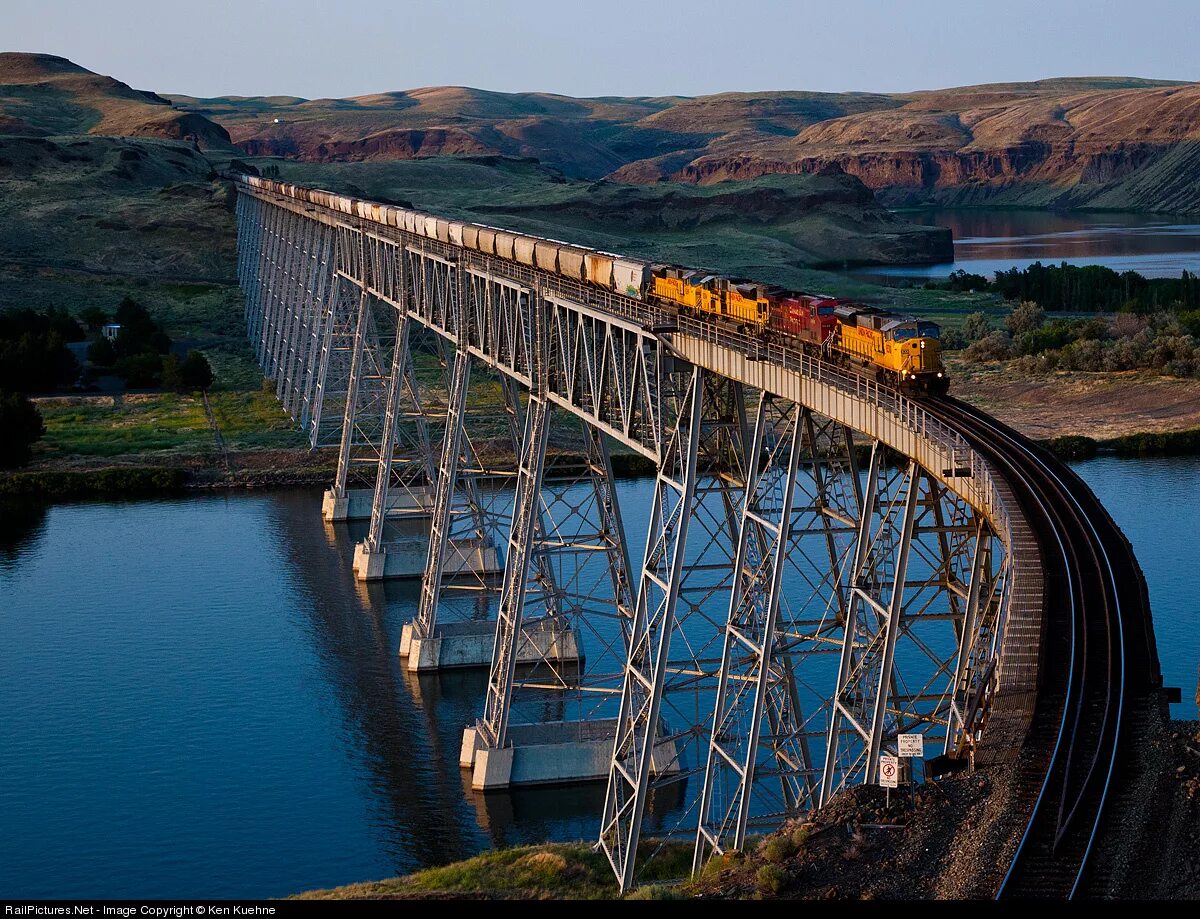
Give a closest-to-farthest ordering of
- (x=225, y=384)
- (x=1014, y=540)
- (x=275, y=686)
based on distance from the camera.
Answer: (x=1014, y=540)
(x=275, y=686)
(x=225, y=384)

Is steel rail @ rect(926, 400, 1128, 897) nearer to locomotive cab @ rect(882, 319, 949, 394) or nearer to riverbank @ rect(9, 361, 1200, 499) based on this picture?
locomotive cab @ rect(882, 319, 949, 394)

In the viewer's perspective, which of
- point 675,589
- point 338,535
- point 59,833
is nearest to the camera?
point 675,589

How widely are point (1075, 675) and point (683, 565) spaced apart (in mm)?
26286

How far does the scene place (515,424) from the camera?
4350 centimetres

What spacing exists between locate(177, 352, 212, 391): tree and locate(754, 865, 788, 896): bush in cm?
7874

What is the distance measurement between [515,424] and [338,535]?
63.3ft

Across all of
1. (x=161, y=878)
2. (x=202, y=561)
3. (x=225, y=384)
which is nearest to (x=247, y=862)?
(x=161, y=878)

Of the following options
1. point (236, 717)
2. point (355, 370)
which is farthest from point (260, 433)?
point (236, 717)

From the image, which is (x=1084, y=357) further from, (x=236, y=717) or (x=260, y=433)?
(x=236, y=717)

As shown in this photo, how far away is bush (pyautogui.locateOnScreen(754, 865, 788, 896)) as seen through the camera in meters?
14.6

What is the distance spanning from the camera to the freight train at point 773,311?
80.8 feet

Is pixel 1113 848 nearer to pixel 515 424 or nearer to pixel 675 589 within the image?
pixel 675 589

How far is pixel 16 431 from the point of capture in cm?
7269

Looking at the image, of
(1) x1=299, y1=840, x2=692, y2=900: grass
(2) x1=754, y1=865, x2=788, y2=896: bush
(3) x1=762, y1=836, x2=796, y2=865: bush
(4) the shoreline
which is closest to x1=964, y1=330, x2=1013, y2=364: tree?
(4) the shoreline
